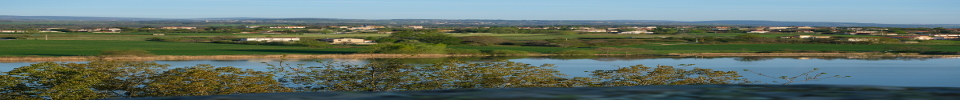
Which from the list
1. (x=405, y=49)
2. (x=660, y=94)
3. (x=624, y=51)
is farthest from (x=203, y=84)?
(x=624, y=51)

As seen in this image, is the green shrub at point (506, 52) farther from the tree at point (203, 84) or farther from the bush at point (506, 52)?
the tree at point (203, 84)

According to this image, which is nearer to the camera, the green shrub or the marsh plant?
the marsh plant

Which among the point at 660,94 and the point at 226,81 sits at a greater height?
the point at 660,94

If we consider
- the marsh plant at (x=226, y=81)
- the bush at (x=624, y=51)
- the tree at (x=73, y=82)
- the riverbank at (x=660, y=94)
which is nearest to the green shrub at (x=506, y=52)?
the bush at (x=624, y=51)

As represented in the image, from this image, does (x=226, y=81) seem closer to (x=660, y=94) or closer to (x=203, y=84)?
(x=203, y=84)

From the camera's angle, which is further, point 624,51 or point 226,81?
point 624,51

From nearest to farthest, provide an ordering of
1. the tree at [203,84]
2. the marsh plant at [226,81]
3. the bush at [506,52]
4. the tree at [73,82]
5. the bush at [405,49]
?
the tree at [73,82]
the marsh plant at [226,81]
the tree at [203,84]
the bush at [405,49]
the bush at [506,52]

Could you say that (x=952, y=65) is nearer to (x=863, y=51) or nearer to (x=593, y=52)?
(x=863, y=51)

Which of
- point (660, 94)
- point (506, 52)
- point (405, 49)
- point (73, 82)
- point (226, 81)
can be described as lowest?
point (506, 52)

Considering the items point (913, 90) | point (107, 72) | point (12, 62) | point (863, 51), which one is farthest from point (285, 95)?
point (863, 51)

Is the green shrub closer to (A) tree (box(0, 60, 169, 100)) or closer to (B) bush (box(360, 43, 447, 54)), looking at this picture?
(B) bush (box(360, 43, 447, 54))

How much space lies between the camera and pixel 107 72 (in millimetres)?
24609

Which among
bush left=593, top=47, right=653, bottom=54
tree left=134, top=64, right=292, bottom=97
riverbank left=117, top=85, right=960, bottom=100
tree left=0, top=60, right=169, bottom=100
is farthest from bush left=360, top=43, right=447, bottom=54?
riverbank left=117, top=85, right=960, bottom=100

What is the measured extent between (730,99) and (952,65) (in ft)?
171
